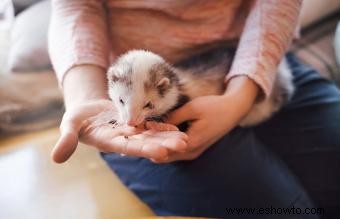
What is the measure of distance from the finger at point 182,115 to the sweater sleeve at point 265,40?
0.12 metres

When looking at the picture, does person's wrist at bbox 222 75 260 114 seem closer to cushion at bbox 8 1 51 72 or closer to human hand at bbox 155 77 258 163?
human hand at bbox 155 77 258 163

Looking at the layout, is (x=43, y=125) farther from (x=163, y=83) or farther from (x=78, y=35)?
(x=163, y=83)

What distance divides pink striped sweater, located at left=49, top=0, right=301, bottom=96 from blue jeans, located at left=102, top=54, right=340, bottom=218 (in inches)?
4.4

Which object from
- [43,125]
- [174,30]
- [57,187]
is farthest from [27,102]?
[174,30]

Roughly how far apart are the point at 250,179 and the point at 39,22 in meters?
0.57

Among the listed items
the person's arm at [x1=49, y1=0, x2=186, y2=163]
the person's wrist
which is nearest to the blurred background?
the person's arm at [x1=49, y1=0, x2=186, y2=163]

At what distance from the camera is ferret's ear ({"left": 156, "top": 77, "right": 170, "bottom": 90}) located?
596 mm

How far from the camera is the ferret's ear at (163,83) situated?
0.60 metres

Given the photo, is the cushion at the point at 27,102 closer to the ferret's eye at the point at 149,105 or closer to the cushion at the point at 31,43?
the cushion at the point at 31,43

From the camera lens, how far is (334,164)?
0.76 meters

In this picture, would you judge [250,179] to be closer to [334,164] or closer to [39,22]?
[334,164]

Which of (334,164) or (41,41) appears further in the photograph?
(41,41)

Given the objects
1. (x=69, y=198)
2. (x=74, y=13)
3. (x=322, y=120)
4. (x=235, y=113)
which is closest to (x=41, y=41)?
(x=74, y=13)

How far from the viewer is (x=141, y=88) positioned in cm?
59
